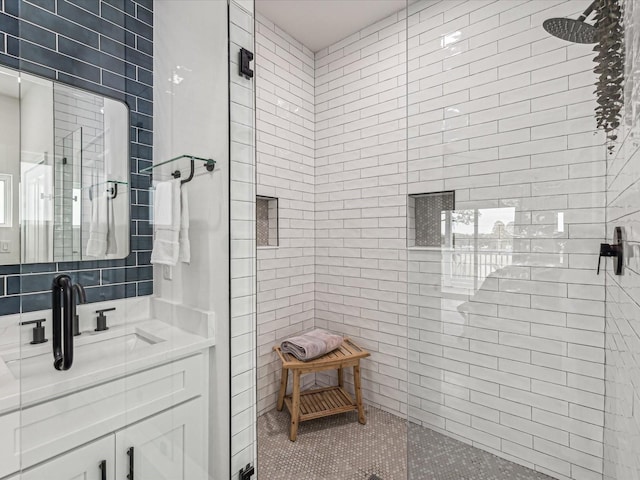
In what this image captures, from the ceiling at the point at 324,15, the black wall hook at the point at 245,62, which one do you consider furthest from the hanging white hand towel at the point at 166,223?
the ceiling at the point at 324,15

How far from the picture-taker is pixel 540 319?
4.13ft

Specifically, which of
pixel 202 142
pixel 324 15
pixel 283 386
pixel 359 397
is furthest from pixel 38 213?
pixel 324 15

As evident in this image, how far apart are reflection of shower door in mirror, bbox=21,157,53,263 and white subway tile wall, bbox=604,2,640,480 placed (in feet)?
4.81

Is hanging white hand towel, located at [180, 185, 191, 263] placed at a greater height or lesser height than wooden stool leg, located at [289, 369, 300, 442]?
greater

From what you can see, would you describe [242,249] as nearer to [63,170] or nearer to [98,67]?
[63,170]

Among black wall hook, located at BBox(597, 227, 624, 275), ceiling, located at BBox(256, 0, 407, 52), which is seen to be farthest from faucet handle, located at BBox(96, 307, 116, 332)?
ceiling, located at BBox(256, 0, 407, 52)

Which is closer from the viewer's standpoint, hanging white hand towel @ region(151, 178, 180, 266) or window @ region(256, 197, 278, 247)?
hanging white hand towel @ region(151, 178, 180, 266)

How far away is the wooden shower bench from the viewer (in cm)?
204

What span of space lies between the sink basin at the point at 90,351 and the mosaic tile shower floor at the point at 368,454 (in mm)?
1120

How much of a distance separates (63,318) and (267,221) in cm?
157

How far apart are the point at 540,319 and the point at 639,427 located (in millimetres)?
742

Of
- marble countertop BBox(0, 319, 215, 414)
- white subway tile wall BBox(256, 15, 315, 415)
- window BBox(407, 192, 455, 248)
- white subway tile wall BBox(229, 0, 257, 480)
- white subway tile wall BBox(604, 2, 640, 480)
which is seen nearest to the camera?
A: white subway tile wall BBox(604, 2, 640, 480)

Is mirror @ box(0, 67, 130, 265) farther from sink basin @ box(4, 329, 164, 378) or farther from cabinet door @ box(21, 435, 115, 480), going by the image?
cabinet door @ box(21, 435, 115, 480)

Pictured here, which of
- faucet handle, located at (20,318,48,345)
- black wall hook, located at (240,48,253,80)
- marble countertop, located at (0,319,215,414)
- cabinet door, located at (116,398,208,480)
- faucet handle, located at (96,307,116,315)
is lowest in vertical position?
cabinet door, located at (116,398,208,480)
